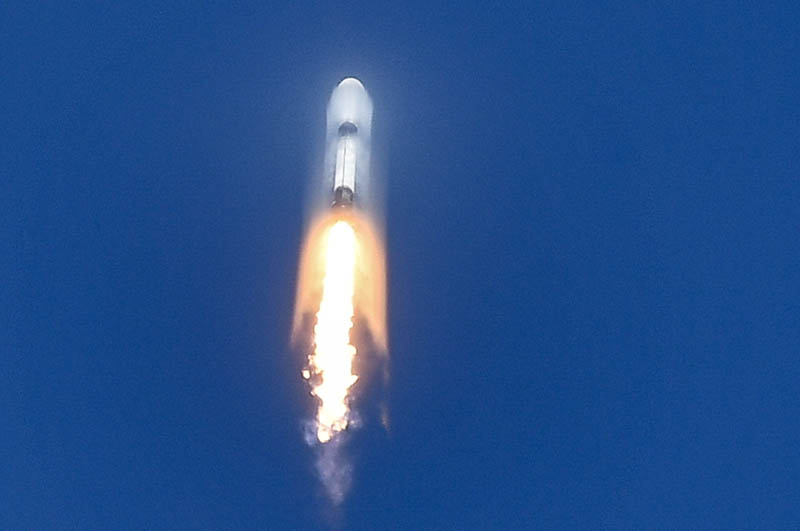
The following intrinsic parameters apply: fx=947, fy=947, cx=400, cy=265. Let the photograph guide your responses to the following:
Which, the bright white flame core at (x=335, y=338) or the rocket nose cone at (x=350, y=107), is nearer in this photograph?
the bright white flame core at (x=335, y=338)

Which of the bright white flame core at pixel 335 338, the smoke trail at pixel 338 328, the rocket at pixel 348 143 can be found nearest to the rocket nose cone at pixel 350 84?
the rocket at pixel 348 143

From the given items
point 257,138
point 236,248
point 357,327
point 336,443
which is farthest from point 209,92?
point 336,443

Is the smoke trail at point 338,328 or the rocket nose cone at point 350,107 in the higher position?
the rocket nose cone at point 350,107

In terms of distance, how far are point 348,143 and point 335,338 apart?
47.9 ft

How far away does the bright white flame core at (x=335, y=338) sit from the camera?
215ft

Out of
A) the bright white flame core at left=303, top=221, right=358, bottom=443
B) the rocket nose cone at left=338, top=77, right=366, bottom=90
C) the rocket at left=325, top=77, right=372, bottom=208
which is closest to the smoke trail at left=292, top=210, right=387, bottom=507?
the bright white flame core at left=303, top=221, right=358, bottom=443

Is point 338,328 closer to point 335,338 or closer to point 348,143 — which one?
point 335,338

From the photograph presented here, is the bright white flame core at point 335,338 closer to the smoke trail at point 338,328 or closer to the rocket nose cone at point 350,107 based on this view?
the smoke trail at point 338,328

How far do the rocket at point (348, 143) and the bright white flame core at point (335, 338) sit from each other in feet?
8.01

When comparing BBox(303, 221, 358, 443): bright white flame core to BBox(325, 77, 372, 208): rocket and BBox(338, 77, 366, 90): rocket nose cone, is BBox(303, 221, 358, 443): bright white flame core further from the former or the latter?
BBox(338, 77, 366, 90): rocket nose cone

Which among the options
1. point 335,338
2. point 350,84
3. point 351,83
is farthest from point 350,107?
point 335,338

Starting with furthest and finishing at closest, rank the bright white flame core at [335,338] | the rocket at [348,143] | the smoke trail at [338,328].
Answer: the rocket at [348,143], the bright white flame core at [335,338], the smoke trail at [338,328]

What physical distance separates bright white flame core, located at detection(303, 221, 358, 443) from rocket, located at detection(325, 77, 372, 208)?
2440 millimetres

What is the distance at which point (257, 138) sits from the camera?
244 ft
